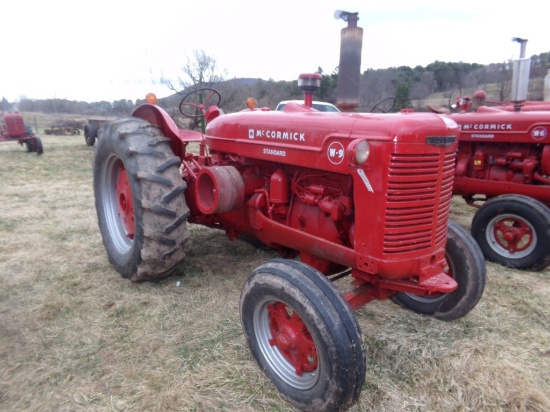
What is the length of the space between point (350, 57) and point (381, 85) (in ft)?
65.0

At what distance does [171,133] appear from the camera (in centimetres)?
336

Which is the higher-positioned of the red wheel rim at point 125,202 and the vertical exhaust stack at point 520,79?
the vertical exhaust stack at point 520,79

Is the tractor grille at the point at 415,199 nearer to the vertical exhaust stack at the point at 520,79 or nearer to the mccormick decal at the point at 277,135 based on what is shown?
the mccormick decal at the point at 277,135

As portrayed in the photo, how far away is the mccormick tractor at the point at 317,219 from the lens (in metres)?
2.01

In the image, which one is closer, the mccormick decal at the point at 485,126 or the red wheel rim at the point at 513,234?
the red wheel rim at the point at 513,234

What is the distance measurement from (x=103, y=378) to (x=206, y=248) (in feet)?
6.73

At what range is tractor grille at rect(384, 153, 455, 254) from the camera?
2.05m

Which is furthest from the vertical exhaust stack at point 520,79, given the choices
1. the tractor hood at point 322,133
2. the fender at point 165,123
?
the fender at point 165,123

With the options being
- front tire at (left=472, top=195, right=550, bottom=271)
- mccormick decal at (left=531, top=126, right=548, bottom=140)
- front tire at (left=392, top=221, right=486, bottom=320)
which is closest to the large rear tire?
front tire at (left=392, top=221, right=486, bottom=320)

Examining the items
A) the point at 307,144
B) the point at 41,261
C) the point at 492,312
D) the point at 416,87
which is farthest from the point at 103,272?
the point at 416,87

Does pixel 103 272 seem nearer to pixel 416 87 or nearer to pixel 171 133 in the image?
pixel 171 133

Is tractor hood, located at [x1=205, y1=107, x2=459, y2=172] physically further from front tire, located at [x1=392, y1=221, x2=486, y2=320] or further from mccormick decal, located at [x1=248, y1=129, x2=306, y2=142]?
front tire, located at [x1=392, y1=221, x2=486, y2=320]

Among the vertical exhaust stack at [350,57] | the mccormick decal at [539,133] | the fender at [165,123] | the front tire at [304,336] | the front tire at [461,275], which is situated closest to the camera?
the front tire at [304,336]

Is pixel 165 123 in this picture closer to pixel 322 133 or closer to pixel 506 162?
pixel 322 133
